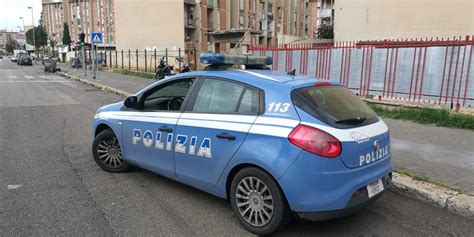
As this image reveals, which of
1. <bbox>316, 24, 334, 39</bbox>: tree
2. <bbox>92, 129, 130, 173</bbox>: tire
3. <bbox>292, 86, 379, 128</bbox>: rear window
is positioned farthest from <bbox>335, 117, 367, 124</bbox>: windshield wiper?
<bbox>316, 24, 334, 39</bbox>: tree

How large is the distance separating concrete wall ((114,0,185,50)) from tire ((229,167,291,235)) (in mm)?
42456

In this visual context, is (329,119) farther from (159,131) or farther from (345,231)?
(159,131)

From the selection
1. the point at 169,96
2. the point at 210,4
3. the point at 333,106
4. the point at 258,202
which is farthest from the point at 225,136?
the point at 210,4

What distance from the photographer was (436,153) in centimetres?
612

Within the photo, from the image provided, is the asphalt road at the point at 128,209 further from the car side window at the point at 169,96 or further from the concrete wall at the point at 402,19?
the concrete wall at the point at 402,19

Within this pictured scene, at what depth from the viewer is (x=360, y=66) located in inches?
460

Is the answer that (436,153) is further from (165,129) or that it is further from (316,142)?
(165,129)

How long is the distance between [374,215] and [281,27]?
66.8 metres

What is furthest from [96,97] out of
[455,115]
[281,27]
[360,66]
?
[281,27]

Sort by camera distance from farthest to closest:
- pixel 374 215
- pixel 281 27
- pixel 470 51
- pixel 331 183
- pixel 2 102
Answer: pixel 281 27 < pixel 2 102 < pixel 470 51 < pixel 374 215 < pixel 331 183

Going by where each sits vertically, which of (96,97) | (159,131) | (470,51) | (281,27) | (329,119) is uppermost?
(281,27)

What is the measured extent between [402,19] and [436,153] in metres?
14.4

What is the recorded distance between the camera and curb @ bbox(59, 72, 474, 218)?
163 inches

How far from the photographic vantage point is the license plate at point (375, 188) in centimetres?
355
